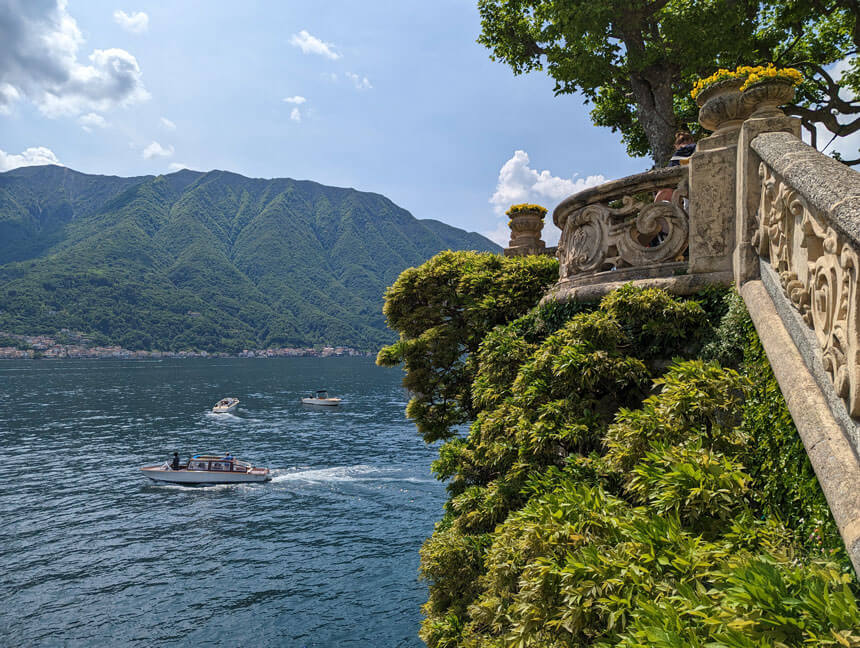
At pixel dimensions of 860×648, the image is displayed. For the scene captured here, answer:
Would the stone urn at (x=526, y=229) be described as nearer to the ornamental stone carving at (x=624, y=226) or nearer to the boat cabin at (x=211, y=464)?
the ornamental stone carving at (x=624, y=226)

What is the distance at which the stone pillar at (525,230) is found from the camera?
1448cm

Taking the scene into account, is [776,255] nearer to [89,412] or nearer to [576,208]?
[576,208]

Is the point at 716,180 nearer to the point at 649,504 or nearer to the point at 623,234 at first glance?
the point at 623,234

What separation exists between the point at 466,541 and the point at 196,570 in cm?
2395

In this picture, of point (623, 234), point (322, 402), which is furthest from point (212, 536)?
point (322, 402)

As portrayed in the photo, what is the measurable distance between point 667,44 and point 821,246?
48.9 feet

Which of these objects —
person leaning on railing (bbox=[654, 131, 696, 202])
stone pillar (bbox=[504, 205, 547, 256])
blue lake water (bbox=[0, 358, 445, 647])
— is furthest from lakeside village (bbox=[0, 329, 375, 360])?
person leaning on railing (bbox=[654, 131, 696, 202])

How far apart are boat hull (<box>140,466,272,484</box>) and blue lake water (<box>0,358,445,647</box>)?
693 mm

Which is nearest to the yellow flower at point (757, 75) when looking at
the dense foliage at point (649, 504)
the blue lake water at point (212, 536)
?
the dense foliage at point (649, 504)

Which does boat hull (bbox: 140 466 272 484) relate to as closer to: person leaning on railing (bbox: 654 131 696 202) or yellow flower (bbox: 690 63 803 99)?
person leaning on railing (bbox: 654 131 696 202)

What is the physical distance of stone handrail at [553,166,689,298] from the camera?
621cm

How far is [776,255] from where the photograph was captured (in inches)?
162

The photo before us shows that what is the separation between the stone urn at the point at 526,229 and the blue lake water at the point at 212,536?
1582 centimetres

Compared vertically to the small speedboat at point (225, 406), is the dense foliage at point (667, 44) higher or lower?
higher
